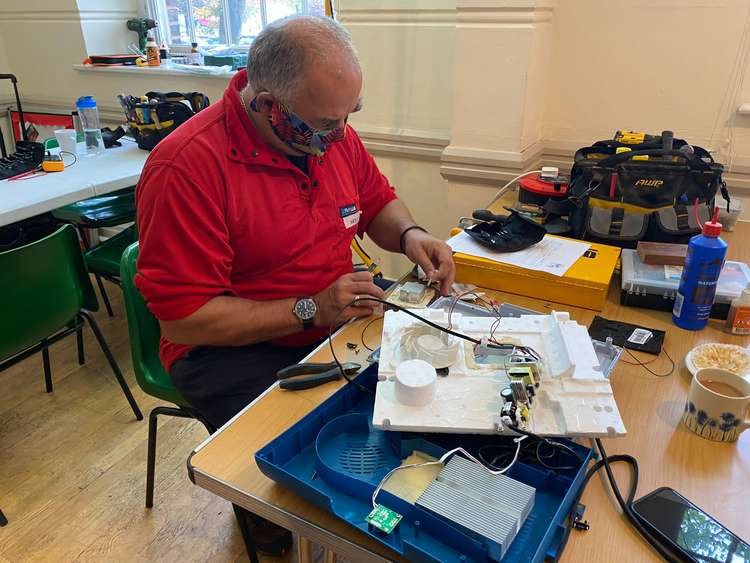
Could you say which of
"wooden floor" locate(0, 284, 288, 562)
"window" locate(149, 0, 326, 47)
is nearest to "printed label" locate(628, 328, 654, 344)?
"wooden floor" locate(0, 284, 288, 562)

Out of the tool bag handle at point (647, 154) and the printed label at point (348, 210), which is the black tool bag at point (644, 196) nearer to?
the tool bag handle at point (647, 154)

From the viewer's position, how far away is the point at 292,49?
3.52 feet

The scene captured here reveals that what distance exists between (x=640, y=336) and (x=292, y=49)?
882mm

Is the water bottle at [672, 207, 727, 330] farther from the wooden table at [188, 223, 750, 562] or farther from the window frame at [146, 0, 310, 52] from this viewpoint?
the window frame at [146, 0, 310, 52]

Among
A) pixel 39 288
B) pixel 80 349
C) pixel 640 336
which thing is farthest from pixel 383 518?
pixel 80 349

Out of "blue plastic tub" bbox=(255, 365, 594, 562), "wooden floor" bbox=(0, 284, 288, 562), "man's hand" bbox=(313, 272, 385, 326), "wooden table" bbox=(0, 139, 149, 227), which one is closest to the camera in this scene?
"blue plastic tub" bbox=(255, 365, 594, 562)

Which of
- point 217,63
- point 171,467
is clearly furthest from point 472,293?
point 217,63

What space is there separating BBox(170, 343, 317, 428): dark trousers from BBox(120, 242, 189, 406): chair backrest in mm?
126

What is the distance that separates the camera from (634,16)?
1.84 meters

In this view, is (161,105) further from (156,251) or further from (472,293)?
(472,293)

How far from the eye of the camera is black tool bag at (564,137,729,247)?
141cm

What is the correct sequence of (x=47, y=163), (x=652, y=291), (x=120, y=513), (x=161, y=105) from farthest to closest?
1. (x=161, y=105)
2. (x=47, y=163)
3. (x=120, y=513)
4. (x=652, y=291)

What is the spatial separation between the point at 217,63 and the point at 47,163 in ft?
3.16

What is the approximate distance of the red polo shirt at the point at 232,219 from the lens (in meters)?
1.11
